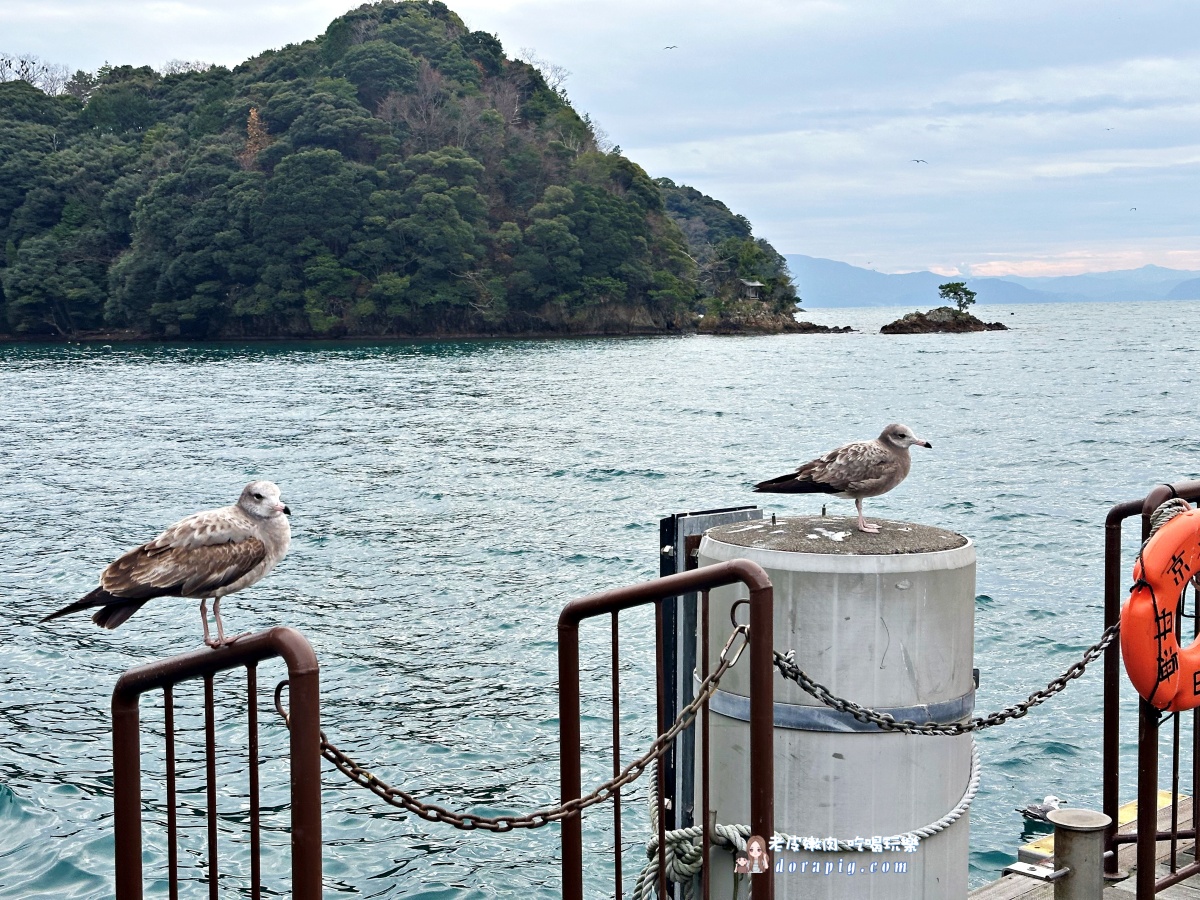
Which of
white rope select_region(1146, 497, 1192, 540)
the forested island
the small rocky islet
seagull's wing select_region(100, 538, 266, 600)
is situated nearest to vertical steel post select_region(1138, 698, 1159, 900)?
white rope select_region(1146, 497, 1192, 540)

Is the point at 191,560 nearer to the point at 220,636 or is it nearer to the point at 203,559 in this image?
the point at 203,559

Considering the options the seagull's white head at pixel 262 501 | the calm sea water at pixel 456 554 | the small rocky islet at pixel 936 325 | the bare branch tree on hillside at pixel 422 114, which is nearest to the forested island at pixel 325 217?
the bare branch tree on hillside at pixel 422 114

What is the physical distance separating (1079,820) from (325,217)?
8962cm

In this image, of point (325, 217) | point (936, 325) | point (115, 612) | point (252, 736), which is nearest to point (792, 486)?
point (115, 612)

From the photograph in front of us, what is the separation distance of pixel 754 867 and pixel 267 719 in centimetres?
895

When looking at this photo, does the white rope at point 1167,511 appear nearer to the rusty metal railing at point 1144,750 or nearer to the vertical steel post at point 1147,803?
the rusty metal railing at point 1144,750

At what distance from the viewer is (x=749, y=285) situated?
110812mm

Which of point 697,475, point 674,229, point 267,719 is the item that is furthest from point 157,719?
point 674,229

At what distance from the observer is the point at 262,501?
13.8 feet

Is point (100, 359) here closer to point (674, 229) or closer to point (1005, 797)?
point (674, 229)

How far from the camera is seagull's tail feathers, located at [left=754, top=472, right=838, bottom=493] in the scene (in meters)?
5.43

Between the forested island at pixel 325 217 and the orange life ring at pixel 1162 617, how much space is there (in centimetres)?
8755

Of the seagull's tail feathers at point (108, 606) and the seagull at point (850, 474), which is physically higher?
the seagull at point (850, 474)

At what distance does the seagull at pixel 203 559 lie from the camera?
13.1 ft
